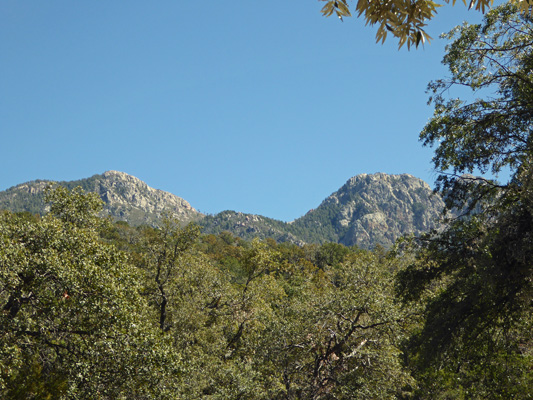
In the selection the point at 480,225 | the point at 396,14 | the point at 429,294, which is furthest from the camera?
the point at 429,294

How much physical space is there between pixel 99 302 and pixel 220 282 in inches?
570

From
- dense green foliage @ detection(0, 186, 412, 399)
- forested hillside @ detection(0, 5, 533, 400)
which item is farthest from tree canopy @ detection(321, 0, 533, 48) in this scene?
dense green foliage @ detection(0, 186, 412, 399)

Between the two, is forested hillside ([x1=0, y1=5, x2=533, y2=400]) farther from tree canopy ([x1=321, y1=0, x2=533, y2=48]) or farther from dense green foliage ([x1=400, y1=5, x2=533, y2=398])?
tree canopy ([x1=321, y1=0, x2=533, y2=48])

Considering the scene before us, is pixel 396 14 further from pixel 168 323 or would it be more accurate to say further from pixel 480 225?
pixel 168 323

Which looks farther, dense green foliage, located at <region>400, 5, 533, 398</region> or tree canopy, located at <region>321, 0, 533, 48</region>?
dense green foliage, located at <region>400, 5, 533, 398</region>

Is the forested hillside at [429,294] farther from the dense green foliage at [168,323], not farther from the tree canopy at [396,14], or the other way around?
the tree canopy at [396,14]

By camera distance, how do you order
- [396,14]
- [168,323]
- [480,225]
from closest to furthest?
1. [396,14]
2. [480,225]
3. [168,323]

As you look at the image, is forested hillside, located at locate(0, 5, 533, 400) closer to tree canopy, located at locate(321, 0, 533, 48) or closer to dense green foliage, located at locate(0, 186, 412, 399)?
dense green foliage, located at locate(0, 186, 412, 399)

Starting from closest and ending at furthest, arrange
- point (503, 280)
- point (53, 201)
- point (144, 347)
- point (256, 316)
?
point (503, 280) → point (144, 347) → point (53, 201) → point (256, 316)

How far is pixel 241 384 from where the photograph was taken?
18.8m

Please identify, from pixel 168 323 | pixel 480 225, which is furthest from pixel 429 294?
pixel 168 323

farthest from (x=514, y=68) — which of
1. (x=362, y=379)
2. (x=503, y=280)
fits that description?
(x=362, y=379)

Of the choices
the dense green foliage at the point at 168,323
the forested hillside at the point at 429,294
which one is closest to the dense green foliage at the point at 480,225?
the forested hillside at the point at 429,294

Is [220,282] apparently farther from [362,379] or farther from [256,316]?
[362,379]
